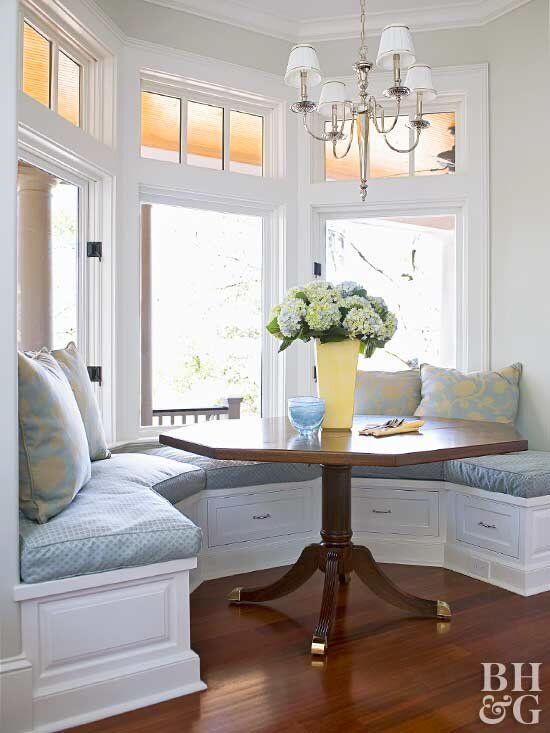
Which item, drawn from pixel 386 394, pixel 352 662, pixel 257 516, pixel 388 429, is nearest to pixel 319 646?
pixel 352 662

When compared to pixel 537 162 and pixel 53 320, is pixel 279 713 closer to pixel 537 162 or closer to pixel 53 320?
pixel 53 320

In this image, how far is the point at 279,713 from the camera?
1917mm

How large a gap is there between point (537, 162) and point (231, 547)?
2628 millimetres

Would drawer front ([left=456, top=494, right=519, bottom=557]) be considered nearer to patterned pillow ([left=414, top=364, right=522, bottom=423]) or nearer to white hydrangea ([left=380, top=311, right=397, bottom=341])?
patterned pillow ([left=414, top=364, right=522, bottom=423])

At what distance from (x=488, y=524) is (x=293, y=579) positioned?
0.98m

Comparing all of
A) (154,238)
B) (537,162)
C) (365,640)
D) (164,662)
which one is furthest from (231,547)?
(537,162)

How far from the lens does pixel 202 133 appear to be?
3.87 meters

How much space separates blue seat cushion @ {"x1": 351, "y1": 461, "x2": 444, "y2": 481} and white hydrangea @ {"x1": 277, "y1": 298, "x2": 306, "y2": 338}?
0.99 m

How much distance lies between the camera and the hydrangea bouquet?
250 cm

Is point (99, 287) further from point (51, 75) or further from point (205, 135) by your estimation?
point (205, 135)

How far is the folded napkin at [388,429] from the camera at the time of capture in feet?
8.13

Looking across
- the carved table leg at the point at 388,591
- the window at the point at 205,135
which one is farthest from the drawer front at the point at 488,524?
the window at the point at 205,135

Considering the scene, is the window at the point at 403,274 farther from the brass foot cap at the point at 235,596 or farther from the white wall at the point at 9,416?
the white wall at the point at 9,416

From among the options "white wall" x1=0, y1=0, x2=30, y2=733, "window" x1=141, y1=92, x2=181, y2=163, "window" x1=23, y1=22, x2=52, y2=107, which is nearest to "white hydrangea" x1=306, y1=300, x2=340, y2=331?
"white wall" x1=0, y1=0, x2=30, y2=733
